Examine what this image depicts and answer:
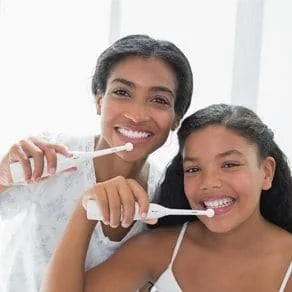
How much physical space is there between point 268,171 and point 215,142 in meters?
0.14

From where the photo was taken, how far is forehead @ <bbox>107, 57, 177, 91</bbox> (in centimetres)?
103

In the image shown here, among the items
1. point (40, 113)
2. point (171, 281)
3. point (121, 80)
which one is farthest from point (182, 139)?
point (40, 113)

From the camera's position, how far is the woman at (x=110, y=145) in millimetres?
1035

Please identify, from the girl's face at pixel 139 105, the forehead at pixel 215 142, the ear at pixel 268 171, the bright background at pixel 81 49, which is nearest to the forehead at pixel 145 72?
the girl's face at pixel 139 105

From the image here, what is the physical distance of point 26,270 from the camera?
1138 mm

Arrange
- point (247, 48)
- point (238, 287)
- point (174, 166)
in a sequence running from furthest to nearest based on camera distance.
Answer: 1. point (247, 48)
2. point (174, 166)
3. point (238, 287)

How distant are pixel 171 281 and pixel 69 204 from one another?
27cm

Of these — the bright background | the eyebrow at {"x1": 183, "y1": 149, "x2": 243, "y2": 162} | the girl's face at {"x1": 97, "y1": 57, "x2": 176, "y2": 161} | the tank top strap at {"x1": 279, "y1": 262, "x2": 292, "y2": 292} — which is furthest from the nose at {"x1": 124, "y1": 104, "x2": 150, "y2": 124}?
the bright background

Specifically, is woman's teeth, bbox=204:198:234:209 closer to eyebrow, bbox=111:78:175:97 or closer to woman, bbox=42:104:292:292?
woman, bbox=42:104:292:292

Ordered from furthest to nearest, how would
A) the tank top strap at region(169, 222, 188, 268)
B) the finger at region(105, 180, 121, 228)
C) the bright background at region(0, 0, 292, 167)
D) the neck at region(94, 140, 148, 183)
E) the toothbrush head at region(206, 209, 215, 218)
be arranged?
1. the bright background at region(0, 0, 292, 167)
2. the neck at region(94, 140, 148, 183)
3. the tank top strap at region(169, 222, 188, 268)
4. the toothbrush head at region(206, 209, 215, 218)
5. the finger at region(105, 180, 121, 228)

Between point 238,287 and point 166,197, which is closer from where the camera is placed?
point 238,287

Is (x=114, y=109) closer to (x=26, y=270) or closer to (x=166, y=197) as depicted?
(x=166, y=197)

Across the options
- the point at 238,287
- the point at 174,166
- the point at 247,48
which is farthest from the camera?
the point at 247,48

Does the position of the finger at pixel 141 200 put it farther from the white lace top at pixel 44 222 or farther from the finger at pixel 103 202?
the white lace top at pixel 44 222
